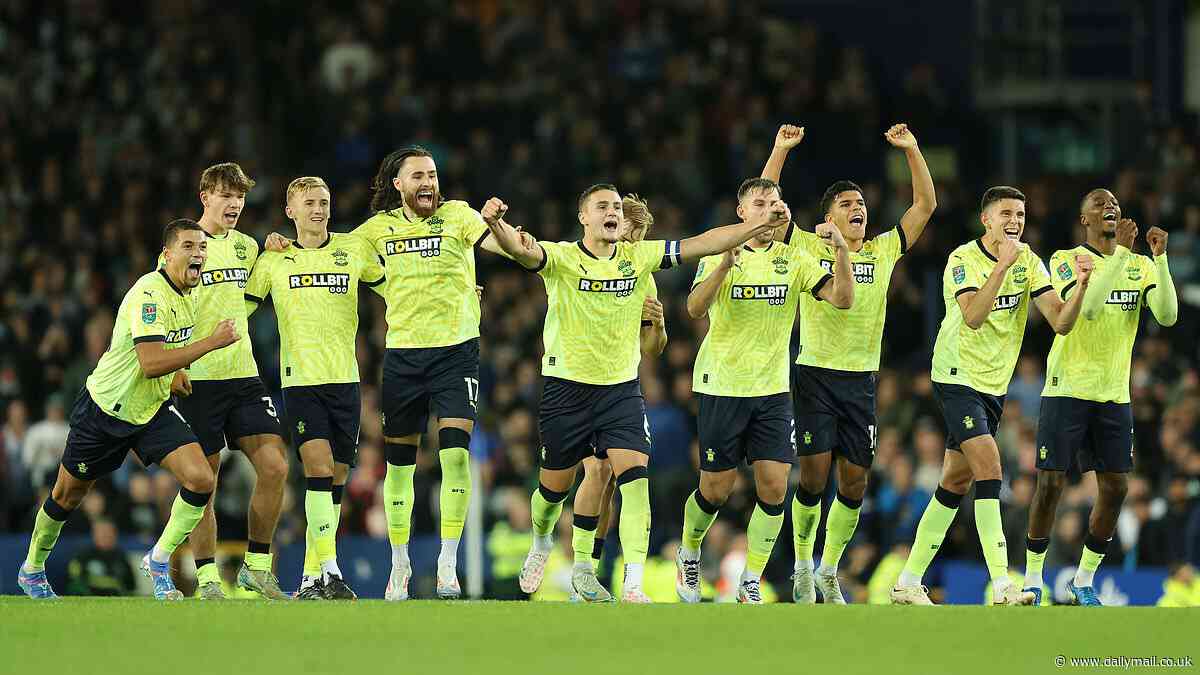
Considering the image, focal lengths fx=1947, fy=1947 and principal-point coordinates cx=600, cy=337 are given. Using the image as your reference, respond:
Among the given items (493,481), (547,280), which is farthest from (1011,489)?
(547,280)

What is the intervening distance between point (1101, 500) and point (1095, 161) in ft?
39.8

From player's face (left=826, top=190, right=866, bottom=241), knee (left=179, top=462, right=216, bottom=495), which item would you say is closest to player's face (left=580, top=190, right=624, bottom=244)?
player's face (left=826, top=190, right=866, bottom=241)

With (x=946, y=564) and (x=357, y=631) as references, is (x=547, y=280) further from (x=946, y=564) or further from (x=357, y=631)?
(x=946, y=564)

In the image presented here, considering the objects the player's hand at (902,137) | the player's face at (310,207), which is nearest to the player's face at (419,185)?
the player's face at (310,207)

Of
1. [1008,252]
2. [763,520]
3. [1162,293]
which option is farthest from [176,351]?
[1162,293]

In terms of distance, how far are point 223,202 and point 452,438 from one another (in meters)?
2.21

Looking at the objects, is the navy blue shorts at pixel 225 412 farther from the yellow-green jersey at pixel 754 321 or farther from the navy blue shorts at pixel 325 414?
the yellow-green jersey at pixel 754 321

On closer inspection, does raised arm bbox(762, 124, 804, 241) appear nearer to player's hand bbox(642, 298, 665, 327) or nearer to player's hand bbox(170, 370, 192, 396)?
player's hand bbox(642, 298, 665, 327)

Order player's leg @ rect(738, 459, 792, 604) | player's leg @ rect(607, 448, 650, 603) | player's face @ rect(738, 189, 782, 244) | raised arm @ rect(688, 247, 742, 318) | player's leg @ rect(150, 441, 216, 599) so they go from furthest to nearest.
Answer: player's leg @ rect(738, 459, 792, 604), player's face @ rect(738, 189, 782, 244), raised arm @ rect(688, 247, 742, 318), player's leg @ rect(607, 448, 650, 603), player's leg @ rect(150, 441, 216, 599)

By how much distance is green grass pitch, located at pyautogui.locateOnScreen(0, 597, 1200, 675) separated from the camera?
9992 millimetres

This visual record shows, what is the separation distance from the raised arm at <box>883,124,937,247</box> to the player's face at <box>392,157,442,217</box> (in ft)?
10.3

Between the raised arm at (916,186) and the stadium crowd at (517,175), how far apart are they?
392 centimetres

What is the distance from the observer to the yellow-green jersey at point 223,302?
12.8 m

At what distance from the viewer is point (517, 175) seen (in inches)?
907
